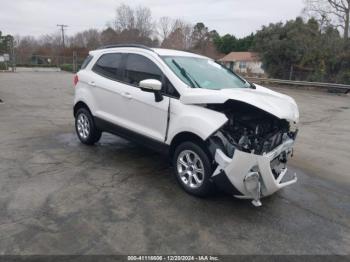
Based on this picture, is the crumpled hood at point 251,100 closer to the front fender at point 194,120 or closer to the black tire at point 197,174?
the front fender at point 194,120

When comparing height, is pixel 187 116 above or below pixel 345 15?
below

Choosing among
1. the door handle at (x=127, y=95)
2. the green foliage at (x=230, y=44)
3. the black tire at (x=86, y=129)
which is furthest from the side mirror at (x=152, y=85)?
the green foliage at (x=230, y=44)

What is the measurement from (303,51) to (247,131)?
2080 centimetres

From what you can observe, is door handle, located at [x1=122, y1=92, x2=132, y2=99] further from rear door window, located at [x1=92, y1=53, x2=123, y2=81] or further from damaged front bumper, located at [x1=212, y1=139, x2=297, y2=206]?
damaged front bumper, located at [x1=212, y1=139, x2=297, y2=206]

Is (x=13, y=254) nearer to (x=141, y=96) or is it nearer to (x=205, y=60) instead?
(x=141, y=96)

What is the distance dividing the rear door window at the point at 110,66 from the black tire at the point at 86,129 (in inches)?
32.4

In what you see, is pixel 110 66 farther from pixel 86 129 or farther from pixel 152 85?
A: pixel 152 85

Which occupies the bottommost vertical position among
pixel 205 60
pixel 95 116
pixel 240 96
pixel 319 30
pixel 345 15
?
pixel 95 116

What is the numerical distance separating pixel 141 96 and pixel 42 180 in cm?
182

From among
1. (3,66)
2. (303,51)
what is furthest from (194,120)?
(3,66)

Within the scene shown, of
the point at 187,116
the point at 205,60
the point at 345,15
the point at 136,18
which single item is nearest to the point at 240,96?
the point at 187,116

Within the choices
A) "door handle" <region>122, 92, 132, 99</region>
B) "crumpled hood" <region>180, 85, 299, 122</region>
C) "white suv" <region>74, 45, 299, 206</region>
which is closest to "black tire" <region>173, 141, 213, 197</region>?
"white suv" <region>74, 45, 299, 206</region>

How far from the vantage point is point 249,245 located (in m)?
3.15

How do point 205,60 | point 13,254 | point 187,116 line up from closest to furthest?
point 13,254
point 187,116
point 205,60
